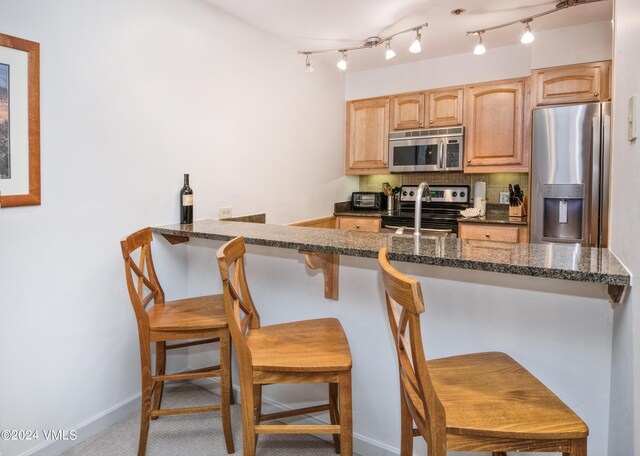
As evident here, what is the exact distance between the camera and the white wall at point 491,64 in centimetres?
302

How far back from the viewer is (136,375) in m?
2.20

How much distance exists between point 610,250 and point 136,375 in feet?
7.61

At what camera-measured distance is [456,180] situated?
4035 mm

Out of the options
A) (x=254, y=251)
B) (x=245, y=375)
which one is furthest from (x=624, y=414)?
(x=254, y=251)

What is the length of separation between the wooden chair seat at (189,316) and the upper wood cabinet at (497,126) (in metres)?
2.75

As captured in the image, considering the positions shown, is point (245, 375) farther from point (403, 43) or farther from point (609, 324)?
point (403, 43)

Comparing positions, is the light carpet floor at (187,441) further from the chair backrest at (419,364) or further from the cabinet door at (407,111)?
the cabinet door at (407,111)

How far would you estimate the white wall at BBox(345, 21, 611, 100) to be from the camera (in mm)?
3021

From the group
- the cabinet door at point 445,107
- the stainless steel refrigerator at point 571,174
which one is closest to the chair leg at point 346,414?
the stainless steel refrigerator at point 571,174

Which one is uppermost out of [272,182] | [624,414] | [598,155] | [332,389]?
[598,155]

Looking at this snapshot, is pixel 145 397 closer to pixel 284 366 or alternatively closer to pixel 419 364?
pixel 284 366

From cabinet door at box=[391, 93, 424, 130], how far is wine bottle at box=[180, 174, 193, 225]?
2384 mm

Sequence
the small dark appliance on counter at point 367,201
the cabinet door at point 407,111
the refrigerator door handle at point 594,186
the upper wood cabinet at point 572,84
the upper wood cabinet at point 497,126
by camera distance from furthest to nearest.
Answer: the small dark appliance on counter at point 367,201 < the cabinet door at point 407,111 < the upper wood cabinet at point 497,126 < the upper wood cabinet at point 572,84 < the refrigerator door handle at point 594,186

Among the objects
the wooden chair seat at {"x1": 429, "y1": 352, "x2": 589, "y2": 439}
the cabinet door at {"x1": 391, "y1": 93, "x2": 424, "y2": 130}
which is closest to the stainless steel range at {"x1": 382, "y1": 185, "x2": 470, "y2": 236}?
the cabinet door at {"x1": 391, "y1": 93, "x2": 424, "y2": 130}
